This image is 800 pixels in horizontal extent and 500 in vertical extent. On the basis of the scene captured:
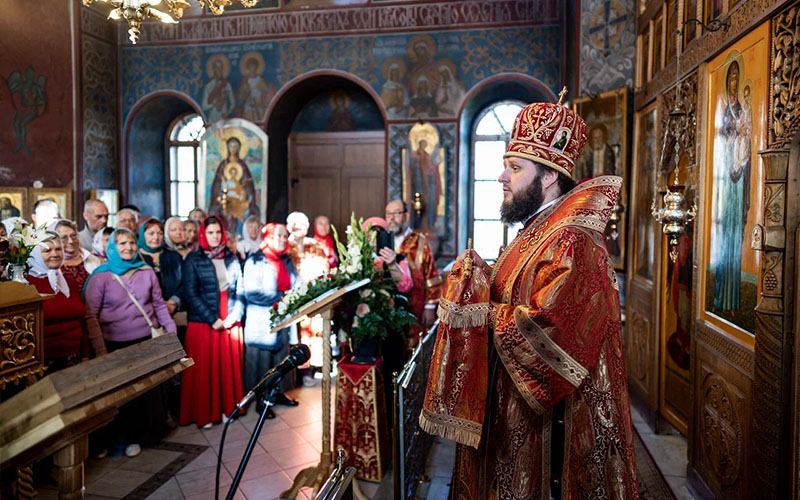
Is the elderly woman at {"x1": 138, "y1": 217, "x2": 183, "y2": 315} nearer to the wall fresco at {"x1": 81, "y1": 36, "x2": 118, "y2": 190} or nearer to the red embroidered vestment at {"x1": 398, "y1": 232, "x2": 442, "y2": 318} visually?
the red embroidered vestment at {"x1": 398, "y1": 232, "x2": 442, "y2": 318}

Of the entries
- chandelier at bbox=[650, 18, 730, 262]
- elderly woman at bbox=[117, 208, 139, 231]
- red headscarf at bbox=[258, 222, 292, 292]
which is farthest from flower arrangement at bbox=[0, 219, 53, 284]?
chandelier at bbox=[650, 18, 730, 262]

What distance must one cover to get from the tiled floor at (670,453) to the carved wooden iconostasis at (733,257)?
117 mm

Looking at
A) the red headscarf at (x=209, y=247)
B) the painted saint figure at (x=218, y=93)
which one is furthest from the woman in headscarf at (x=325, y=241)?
the painted saint figure at (x=218, y=93)

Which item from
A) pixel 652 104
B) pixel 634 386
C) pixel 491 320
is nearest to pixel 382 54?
pixel 652 104

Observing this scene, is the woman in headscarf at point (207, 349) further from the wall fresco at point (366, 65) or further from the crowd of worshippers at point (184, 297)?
the wall fresco at point (366, 65)

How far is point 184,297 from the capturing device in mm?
5074

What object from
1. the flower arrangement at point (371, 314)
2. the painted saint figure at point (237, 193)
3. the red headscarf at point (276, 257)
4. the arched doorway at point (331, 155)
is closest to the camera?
the flower arrangement at point (371, 314)

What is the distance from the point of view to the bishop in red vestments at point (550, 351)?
6.27 ft

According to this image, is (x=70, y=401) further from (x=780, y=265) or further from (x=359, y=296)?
(x=359, y=296)

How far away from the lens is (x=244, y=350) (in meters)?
5.39

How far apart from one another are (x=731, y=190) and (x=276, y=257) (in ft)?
12.8

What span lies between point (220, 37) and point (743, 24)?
879 cm

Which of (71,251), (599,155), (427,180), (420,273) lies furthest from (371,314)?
(427,180)

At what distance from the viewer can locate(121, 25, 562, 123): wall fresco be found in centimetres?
888
